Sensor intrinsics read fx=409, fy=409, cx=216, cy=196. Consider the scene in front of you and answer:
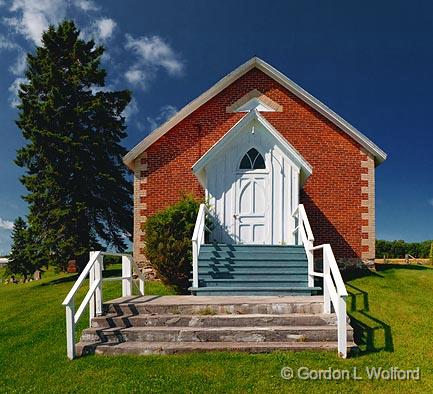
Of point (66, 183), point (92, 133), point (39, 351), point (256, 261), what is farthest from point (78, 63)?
point (39, 351)

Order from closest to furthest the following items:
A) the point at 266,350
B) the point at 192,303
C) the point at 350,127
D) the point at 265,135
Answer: the point at 266,350 → the point at 192,303 → the point at 265,135 → the point at 350,127

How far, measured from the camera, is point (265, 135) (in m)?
11.1

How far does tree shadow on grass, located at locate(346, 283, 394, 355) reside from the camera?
6.50 m

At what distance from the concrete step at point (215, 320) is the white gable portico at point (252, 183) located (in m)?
4.39

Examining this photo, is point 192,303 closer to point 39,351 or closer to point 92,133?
point 39,351

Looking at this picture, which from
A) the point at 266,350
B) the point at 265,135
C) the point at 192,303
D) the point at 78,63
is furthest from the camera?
the point at 78,63

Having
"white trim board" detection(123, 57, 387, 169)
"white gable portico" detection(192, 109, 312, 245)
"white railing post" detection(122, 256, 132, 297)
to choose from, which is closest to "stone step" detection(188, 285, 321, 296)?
"white railing post" detection(122, 256, 132, 297)

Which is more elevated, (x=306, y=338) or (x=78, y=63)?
(x=78, y=63)

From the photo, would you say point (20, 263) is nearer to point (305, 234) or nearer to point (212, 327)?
point (305, 234)

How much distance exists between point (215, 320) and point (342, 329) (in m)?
1.99

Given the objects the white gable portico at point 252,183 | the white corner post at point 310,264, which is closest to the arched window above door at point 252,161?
the white gable portico at point 252,183

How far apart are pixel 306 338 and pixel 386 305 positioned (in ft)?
11.7

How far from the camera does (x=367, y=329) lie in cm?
736

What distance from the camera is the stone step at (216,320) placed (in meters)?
6.59
